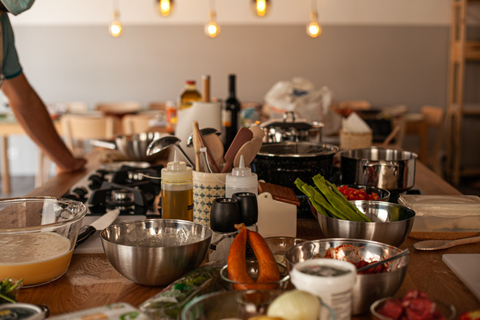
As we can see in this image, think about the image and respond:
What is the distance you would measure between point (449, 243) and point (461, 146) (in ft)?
18.0

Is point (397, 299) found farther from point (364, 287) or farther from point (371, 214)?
point (371, 214)

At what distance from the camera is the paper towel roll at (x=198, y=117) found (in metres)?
1.76

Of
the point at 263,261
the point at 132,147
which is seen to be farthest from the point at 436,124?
the point at 263,261

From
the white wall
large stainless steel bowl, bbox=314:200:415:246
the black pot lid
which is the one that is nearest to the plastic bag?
the black pot lid

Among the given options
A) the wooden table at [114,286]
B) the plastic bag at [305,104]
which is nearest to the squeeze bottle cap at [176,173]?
the wooden table at [114,286]

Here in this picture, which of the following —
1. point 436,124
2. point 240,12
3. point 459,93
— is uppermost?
point 240,12

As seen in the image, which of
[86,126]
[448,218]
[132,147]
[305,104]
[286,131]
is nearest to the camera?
[448,218]

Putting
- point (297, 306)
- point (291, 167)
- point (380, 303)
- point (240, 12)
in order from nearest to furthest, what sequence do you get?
point (297, 306), point (380, 303), point (291, 167), point (240, 12)

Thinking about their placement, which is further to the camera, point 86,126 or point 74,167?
point 86,126

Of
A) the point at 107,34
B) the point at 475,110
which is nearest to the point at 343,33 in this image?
the point at 475,110

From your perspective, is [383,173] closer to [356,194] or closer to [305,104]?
[356,194]

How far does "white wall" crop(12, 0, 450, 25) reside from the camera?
6.00m

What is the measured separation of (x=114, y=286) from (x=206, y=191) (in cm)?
31

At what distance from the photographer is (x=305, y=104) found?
281 cm
